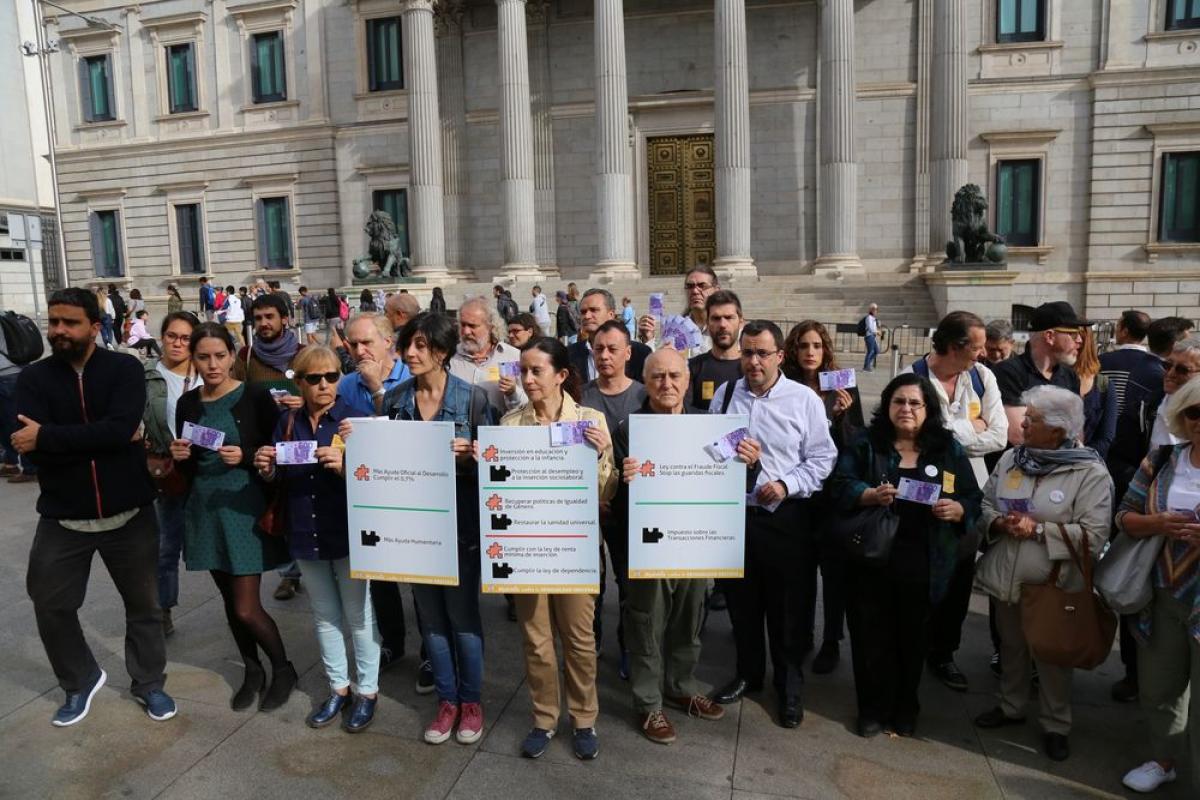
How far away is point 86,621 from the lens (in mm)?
6227

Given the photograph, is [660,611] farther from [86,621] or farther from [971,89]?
[971,89]

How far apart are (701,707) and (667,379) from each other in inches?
75.2

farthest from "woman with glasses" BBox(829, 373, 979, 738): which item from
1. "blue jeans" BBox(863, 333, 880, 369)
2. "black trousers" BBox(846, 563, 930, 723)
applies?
"blue jeans" BBox(863, 333, 880, 369)

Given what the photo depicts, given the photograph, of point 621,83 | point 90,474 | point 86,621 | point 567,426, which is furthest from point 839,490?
point 621,83

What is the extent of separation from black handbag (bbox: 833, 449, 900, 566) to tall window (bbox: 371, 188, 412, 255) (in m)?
27.5

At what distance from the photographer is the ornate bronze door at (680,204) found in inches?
1081

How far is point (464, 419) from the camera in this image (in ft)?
14.2

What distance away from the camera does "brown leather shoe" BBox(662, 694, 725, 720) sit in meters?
4.61

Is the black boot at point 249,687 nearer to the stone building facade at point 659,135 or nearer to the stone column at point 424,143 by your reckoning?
the stone building facade at point 659,135

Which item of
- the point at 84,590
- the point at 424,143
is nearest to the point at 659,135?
the point at 424,143

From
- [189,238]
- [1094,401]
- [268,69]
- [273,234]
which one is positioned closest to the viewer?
[1094,401]

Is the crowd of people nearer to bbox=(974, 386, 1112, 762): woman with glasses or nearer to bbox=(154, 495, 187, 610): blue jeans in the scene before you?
bbox=(974, 386, 1112, 762): woman with glasses

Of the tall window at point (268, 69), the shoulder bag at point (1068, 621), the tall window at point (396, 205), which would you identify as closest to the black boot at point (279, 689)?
the shoulder bag at point (1068, 621)

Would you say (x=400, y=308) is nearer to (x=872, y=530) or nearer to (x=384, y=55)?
(x=872, y=530)
